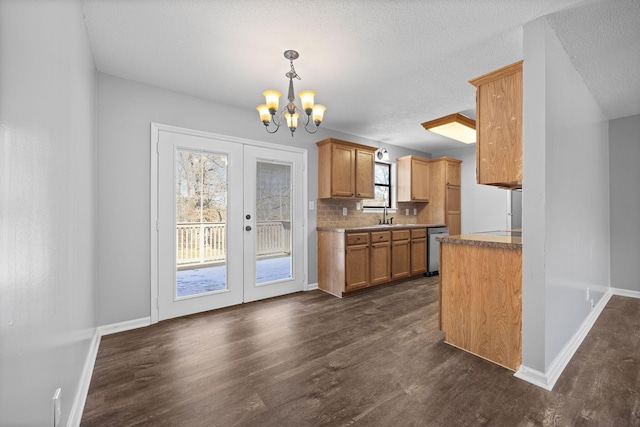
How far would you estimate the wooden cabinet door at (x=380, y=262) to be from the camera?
4.22m

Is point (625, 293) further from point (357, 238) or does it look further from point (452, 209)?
point (357, 238)

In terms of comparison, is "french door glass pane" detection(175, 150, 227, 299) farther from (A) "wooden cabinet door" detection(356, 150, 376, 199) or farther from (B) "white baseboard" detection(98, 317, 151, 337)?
(A) "wooden cabinet door" detection(356, 150, 376, 199)

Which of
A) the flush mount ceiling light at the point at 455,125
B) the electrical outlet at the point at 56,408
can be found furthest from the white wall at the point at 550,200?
the electrical outlet at the point at 56,408

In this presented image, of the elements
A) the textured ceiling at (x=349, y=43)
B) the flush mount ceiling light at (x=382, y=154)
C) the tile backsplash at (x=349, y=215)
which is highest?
the textured ceiling at (x=349, y=43)

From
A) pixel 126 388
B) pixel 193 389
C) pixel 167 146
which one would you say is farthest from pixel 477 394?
pixel 167 146

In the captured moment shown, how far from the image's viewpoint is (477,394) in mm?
1799

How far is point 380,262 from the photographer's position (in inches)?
170

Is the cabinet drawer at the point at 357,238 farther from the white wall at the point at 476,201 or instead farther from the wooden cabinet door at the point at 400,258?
the white wall at the point at 476,201

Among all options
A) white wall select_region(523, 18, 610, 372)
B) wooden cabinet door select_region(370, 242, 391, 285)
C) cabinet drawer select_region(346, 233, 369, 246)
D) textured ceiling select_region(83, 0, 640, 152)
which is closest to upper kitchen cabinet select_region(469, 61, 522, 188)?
white wall select_region(523, 18, 610, 372)

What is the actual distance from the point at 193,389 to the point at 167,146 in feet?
7.92

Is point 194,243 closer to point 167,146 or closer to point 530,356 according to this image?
point 167,146

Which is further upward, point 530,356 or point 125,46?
point 125,46

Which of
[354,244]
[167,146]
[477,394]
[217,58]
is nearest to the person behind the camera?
[477,394]

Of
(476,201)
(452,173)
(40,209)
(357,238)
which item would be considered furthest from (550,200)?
(476,201)
